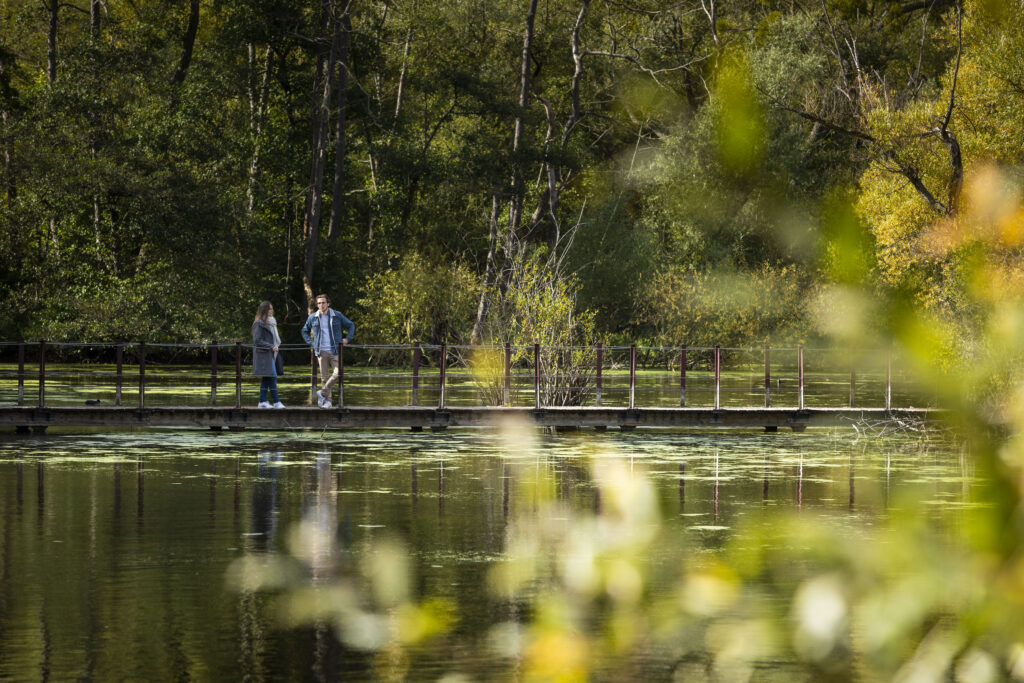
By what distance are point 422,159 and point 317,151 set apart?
12.6 feet

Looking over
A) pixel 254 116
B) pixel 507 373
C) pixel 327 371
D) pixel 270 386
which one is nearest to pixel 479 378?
pixel 507 373

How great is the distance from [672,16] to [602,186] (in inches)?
286

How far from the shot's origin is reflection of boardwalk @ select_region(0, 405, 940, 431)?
2417 cm

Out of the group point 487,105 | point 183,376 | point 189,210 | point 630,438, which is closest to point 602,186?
point 487,105

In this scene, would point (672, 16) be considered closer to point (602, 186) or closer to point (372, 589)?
point (602, 186)

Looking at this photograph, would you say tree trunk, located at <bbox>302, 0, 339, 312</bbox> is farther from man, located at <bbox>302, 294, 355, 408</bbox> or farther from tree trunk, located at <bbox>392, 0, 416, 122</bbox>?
man, located at <bbox>302, 294, 355, 408</bbox>

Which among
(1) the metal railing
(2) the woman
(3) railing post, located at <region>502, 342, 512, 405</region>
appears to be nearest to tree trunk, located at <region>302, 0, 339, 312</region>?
(1) the metal railing

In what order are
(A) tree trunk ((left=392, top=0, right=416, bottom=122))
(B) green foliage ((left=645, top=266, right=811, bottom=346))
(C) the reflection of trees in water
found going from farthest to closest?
(A) tree trunk ((left=392, top=0, right=416, bottom=122))
(B) green foliage ((left=645, top=266, right=811, bottom=346))
(C) the reflection of trees in water

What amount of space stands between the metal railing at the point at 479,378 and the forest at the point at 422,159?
178 centimetres

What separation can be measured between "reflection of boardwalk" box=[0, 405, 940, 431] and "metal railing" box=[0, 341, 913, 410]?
34 centimetres

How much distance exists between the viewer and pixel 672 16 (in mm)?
60344

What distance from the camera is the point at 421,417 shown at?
25266mm

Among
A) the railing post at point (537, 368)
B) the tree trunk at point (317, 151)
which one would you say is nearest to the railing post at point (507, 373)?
the railing post at point (537, 368)

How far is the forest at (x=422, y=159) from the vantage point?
46375 mm
